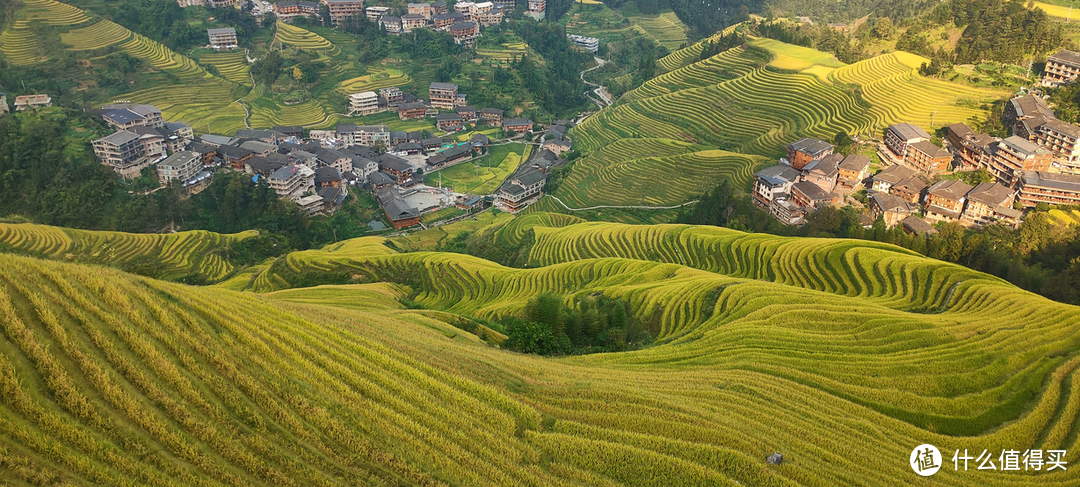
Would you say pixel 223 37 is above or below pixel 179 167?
above

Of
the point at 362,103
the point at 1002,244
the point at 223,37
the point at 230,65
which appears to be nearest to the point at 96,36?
the point at 223,37

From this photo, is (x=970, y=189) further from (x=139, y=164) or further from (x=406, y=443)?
(x=139, y=164)

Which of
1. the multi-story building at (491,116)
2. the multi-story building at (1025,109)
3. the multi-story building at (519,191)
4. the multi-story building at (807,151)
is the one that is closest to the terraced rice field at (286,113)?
the multi-story building at (491,116)

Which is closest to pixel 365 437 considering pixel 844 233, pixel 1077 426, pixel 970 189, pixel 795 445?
pixel 795 445

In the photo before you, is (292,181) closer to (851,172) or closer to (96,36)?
(96,36)

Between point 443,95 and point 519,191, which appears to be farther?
point 443,95

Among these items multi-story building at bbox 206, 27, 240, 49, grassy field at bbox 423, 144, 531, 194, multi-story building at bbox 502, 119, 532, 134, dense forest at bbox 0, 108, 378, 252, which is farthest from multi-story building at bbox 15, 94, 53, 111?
multi-story building at bbox 502, 119, 532, 134

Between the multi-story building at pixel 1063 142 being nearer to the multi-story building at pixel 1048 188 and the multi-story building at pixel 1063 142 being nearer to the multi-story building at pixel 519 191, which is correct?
the multi-story building at pixel 1048 188
